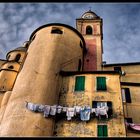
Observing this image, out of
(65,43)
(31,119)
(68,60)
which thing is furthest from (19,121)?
(65,43)

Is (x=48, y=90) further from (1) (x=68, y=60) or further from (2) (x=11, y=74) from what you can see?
(2) (x=11, y=74)

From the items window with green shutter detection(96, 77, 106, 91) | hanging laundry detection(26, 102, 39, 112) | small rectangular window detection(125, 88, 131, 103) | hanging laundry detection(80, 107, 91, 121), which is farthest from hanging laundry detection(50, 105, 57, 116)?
small rectangular window detection(125, 88, 131, 103)

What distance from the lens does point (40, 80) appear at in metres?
20.4

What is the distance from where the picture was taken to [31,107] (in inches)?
709

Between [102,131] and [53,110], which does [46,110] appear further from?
[102,131]

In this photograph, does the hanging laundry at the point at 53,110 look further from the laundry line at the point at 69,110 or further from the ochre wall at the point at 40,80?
the ochre wall at the point at 40,80

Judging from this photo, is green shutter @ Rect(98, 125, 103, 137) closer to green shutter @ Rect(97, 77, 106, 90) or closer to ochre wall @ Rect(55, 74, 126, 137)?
ochre wall @ Rect(55, 74, 126, 137)

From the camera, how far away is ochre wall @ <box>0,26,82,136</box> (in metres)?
17.3

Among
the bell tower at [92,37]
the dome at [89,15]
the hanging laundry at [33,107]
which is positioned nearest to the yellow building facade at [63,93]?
the hanging laundry at [33,107]

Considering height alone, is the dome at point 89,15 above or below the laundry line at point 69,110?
above

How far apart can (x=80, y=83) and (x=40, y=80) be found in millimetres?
3866

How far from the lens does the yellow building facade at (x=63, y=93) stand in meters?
17.4

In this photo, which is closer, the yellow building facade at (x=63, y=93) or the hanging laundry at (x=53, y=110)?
the yellow building facade at (x=63, y=93)

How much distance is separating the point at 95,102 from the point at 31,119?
578cm
